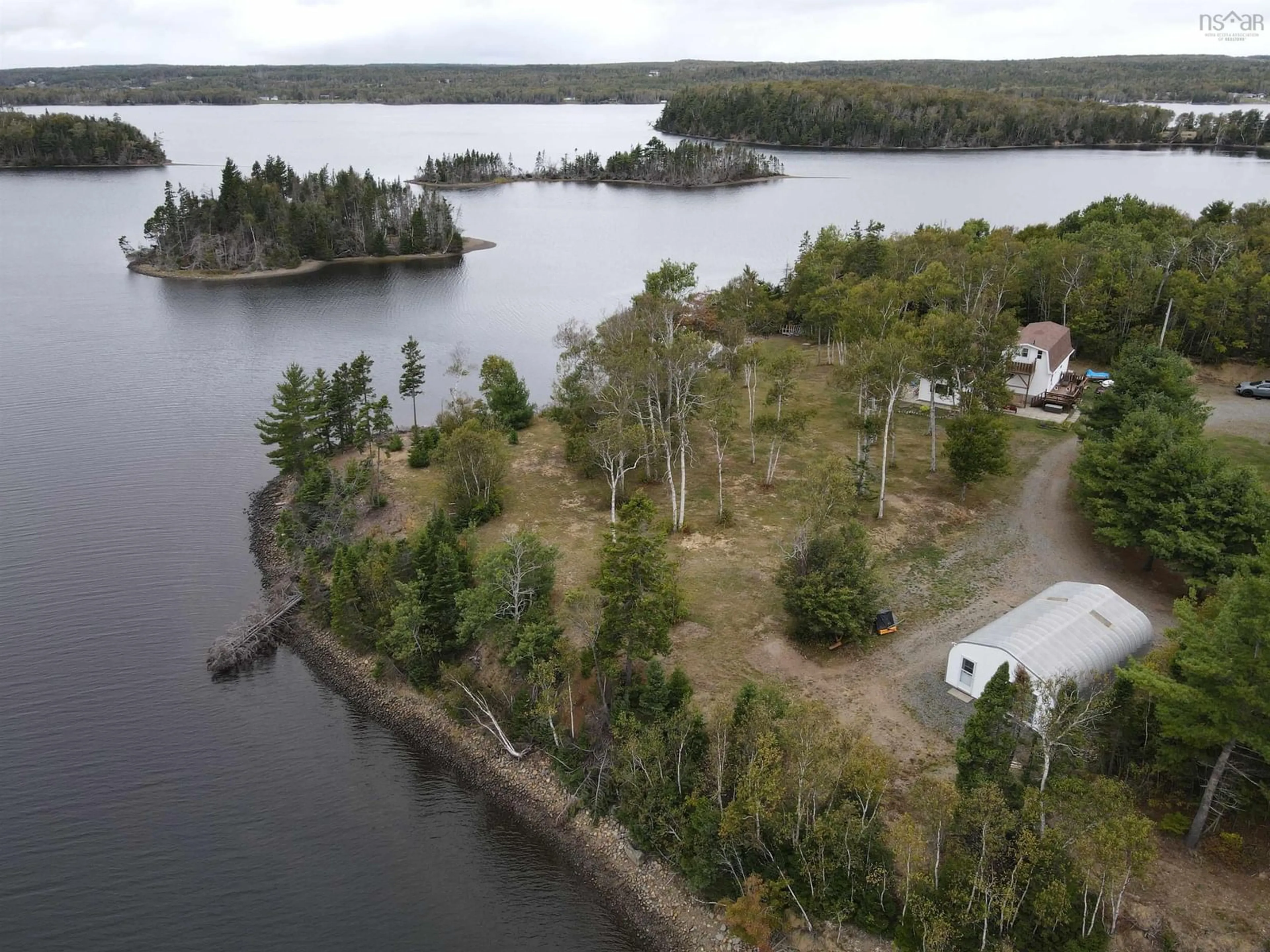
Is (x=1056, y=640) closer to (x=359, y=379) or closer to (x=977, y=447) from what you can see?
(x=977, y=447)

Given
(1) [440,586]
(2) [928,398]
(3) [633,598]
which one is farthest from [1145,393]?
(1) [440,586]

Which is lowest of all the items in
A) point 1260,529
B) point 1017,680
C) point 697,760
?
point 697,760

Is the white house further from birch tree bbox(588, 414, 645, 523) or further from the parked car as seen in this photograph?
birch tree bbox(588, 414, 645, 523)

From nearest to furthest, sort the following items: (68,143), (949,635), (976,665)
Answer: (976,665) < (949,635) < (68,143)

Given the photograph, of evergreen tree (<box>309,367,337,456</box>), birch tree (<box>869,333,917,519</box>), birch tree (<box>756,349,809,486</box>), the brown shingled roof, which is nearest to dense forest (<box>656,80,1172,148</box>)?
→ the brown shingled roof

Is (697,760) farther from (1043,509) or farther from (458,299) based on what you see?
(458,299)

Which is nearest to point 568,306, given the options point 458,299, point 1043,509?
point 458,299
